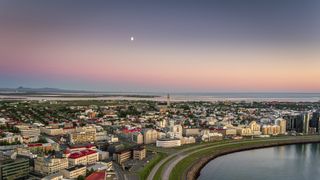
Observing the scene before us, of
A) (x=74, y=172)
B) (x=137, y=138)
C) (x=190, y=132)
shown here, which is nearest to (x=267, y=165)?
(x=137, y=138)

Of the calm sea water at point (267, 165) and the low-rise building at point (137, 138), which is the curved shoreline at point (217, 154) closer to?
the calm sea water at point (267, 165)

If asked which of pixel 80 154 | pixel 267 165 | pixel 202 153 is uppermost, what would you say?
pixel 80 154

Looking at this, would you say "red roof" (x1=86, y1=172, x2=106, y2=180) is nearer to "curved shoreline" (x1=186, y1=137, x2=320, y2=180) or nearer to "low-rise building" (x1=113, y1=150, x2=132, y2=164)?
"low-rise building" (x1=113, y1=150, x2=132, y2=164)

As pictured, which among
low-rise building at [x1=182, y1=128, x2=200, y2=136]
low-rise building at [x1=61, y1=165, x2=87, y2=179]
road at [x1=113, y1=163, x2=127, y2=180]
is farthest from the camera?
low-rise building at [x1=182, y1=128, x2=200, y2=136]

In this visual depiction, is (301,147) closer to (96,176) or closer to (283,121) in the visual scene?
(283,121)

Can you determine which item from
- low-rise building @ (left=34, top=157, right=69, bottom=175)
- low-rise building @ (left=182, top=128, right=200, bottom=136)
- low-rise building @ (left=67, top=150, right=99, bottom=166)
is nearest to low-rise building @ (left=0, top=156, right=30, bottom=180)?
low-rise building @ (left=34, top=157, right=69, bottom=175)

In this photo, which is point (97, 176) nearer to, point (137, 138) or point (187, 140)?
point (137, 138)

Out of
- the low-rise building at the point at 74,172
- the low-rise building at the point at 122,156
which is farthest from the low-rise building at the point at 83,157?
the low-rise building at the point at 74,172

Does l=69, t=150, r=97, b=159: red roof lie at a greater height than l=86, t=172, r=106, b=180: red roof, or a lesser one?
greater
